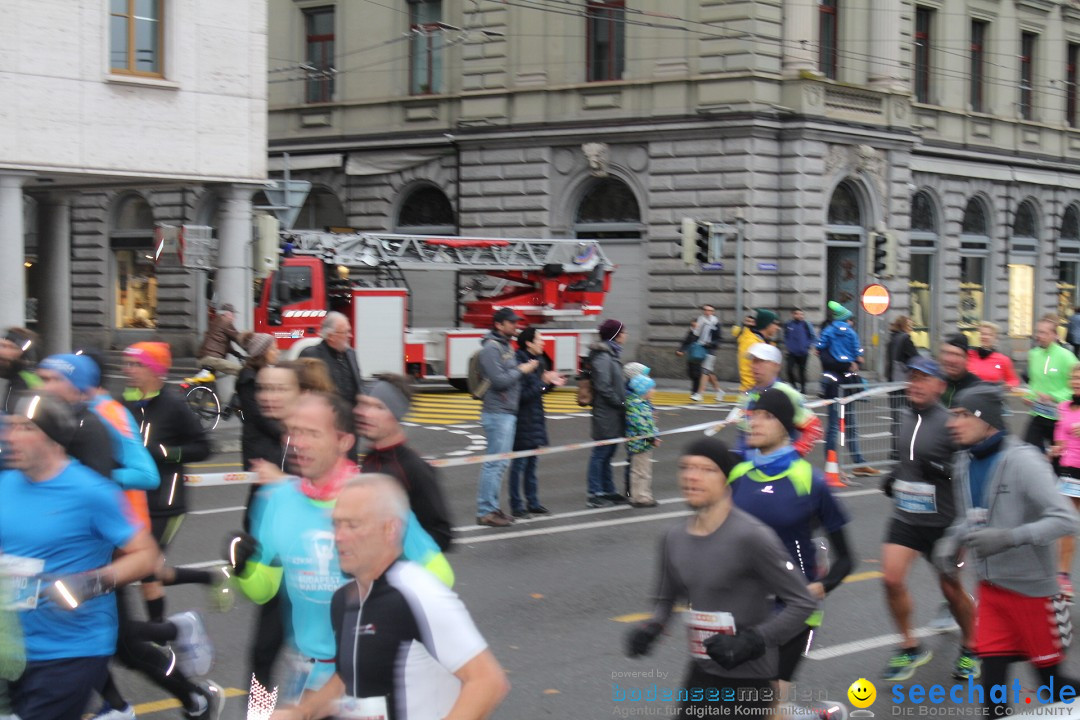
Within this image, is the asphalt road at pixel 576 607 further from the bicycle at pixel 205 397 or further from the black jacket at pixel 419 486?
the bicycle at pixel 205 397

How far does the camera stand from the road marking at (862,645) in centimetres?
791

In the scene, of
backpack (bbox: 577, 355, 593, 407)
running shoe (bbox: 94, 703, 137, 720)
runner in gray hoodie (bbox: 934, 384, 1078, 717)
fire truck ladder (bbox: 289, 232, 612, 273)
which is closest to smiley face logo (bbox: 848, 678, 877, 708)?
runner in gray hoodie (bbox: 934, 384, 1078, 717)

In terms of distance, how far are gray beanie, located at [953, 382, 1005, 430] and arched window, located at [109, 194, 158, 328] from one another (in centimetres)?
3627

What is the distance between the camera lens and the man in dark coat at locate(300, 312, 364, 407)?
11.6 meters

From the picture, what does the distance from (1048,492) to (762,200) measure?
85.1 feet

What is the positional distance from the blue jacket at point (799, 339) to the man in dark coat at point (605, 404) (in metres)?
13.1

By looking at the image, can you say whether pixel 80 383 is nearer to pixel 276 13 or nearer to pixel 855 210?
pixel 855 210

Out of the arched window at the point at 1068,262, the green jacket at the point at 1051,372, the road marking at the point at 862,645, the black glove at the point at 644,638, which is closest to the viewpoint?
the black glove at the point at 644,638

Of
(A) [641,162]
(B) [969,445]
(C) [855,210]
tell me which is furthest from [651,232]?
(B) [969,445]

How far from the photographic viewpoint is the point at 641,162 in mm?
32469

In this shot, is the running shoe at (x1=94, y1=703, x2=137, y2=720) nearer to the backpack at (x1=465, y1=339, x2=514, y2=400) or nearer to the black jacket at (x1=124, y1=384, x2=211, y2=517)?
the black jacket at (x1=124, y1=384, x2=211, y2=517)

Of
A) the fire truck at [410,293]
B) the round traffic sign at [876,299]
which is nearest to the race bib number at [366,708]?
the fire truck at [410,293]

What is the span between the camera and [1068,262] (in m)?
43.1

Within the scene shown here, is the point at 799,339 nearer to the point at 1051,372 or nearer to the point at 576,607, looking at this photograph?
the point at 1051,372
